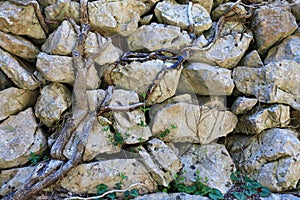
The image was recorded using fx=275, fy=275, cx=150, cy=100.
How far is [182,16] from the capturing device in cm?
387

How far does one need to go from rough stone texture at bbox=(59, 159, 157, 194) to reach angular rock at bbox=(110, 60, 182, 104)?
2.81ft

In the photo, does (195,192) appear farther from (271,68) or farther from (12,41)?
(12,41)

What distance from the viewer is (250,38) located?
13.0ft

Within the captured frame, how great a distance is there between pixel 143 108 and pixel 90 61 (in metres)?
0.87

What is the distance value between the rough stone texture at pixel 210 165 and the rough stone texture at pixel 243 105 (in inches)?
20.6

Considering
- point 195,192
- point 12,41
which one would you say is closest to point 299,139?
point 195,192

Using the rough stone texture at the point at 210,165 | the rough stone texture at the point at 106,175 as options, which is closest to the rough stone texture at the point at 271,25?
the rough stone texture at the point at 210,165

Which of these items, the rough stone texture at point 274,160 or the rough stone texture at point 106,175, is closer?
the rough stone texture at point 106,175

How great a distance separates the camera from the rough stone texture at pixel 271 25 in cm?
391

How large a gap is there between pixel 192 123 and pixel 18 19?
2498 millimetres

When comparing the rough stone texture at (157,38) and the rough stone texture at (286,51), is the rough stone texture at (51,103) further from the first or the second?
the rough stone texture at (286,51)

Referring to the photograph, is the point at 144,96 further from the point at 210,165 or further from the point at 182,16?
the point at 182,16

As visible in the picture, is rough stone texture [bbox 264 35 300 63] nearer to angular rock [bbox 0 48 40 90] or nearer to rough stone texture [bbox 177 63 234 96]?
rough stone texture [bbox 177 63 234 96]

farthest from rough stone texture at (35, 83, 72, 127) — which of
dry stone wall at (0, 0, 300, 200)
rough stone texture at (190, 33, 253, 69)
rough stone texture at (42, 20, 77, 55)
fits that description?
rough stone texture at (190, 33, 253, 69)
